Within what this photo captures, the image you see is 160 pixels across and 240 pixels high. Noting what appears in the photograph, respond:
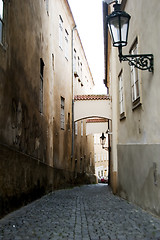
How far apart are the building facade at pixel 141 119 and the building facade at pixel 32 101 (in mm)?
2727

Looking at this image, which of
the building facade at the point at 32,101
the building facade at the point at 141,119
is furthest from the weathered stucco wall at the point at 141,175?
the building facade at the point at 32,101

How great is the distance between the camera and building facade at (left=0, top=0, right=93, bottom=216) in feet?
21.0

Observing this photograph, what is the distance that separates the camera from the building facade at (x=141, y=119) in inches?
231

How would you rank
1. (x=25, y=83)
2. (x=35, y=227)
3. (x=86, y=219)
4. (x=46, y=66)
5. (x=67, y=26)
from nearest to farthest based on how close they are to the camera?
(x=35, y=227) → (x=86, y=219) → (x=25, y=83) → (x=46, y=66) → (x=67, y=26)

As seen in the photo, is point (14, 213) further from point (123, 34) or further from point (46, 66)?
point (46, 66)

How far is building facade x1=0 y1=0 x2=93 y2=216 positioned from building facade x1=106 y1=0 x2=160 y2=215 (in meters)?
2.73

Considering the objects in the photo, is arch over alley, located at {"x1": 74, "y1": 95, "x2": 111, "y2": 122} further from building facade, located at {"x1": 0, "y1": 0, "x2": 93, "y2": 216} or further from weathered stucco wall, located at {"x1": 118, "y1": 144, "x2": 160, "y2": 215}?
weathered stucco wall, located at {"x1": 118, "y1": 144, "x2": 160, "y2": 215}

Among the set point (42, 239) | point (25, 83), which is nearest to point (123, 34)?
point (25, 83)

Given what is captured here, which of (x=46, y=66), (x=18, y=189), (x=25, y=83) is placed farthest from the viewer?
(x=46, y=66)

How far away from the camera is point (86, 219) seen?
5.65 metres

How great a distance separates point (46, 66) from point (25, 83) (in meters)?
3.86

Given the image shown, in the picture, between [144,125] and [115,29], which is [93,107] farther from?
[115,29]

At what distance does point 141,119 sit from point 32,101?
3470 millimetres

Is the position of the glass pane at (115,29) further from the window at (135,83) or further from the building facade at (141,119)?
the window at (135,83)
